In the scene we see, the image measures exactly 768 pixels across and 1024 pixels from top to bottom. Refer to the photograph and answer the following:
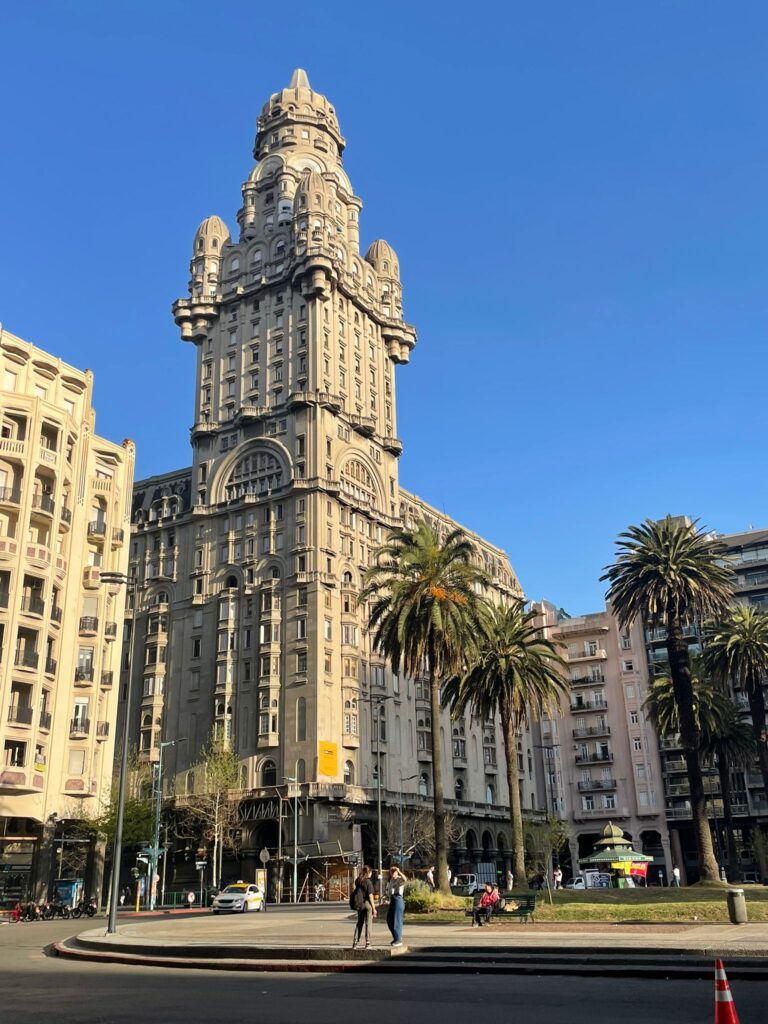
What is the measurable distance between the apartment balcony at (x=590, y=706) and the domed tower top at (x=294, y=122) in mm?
68755

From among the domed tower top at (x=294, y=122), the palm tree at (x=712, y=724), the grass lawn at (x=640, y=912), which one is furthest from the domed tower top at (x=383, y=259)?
the grass lawn at (x=640, y=912)

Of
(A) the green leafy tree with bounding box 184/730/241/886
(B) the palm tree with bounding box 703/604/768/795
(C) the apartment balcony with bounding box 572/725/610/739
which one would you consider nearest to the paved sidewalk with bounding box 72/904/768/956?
(B) the palm tree with bounding box 703/604/768/795

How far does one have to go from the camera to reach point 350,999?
14.8 metres

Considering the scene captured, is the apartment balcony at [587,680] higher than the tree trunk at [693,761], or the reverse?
the apartment balcony at [587,680]

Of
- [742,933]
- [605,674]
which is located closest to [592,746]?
[605,674]

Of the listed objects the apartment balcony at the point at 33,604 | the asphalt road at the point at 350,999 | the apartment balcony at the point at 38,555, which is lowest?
the asphalt road at the point at 350,999

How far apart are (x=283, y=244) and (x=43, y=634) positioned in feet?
187

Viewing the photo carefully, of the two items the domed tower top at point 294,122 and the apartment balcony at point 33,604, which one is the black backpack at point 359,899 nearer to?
the apartment balcony at point 33,604

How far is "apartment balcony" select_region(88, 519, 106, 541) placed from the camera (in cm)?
6228

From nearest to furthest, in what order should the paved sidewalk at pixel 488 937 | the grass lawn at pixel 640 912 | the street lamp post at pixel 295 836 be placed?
the paved sidewalk at pixel 488 937 < the grass lawn at pixel 640 912 < the street lamp post at pixel 295 836

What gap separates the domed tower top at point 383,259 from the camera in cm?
10662

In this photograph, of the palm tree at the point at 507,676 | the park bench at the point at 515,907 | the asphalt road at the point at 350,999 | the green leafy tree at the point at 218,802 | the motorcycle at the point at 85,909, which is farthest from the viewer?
the green leafy tree at the point at 218,802

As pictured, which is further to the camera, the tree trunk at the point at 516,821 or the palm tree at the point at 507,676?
the palm tree at the point at 507,676

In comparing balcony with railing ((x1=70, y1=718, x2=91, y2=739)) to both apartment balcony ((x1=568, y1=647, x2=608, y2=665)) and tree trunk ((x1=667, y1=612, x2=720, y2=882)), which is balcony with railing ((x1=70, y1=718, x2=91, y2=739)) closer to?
tree trunk ((x1=667, y1=612, x2=720, y2=882))
